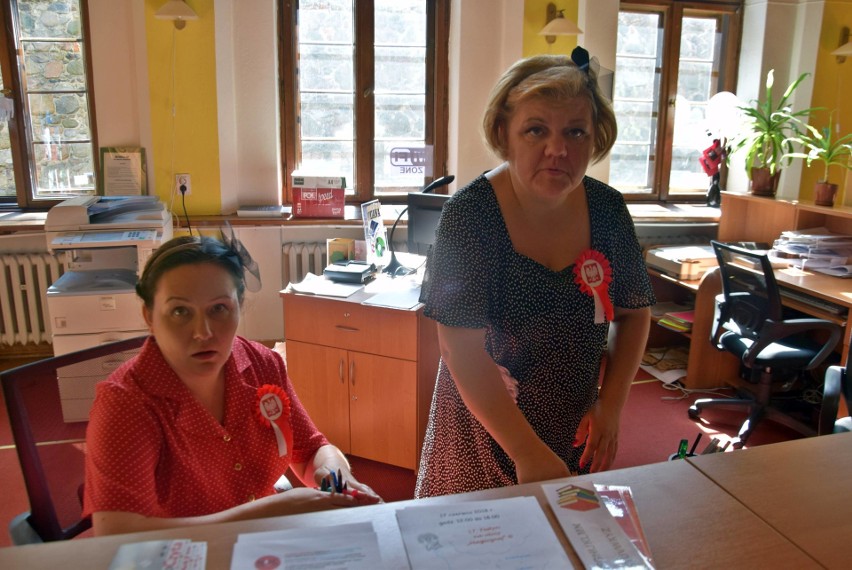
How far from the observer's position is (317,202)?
13.2 ft

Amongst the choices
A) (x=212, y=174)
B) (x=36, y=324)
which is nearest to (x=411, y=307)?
(x=212, y=174)

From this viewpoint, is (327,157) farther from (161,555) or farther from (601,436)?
(161,555)

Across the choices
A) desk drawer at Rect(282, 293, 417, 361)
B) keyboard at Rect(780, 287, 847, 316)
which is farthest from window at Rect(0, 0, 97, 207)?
keyboard at Rect(780, 287, 847, 316)

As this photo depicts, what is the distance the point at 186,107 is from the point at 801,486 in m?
3.61

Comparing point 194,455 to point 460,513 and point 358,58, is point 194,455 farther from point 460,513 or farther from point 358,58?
point 358,58

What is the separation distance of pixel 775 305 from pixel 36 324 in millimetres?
3811

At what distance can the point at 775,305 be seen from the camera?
2.95m

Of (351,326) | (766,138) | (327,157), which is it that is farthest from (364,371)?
(766,138)

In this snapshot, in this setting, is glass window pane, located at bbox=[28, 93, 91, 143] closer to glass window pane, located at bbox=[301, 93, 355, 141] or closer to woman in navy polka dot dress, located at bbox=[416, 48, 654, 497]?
glass window pane, located at bbox=[301, 93, 355, 141]

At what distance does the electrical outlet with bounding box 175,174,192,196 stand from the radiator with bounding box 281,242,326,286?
634 mm

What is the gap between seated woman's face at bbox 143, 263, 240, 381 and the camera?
4.09ft

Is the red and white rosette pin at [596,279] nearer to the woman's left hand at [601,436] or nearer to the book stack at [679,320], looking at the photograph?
the woman's left hand at [601,436]

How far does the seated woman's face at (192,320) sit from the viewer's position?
1247 millimetres

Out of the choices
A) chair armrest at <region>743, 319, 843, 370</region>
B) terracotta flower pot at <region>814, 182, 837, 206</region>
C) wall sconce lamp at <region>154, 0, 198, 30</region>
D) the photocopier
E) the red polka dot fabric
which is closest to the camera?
the red polka dot fabric
